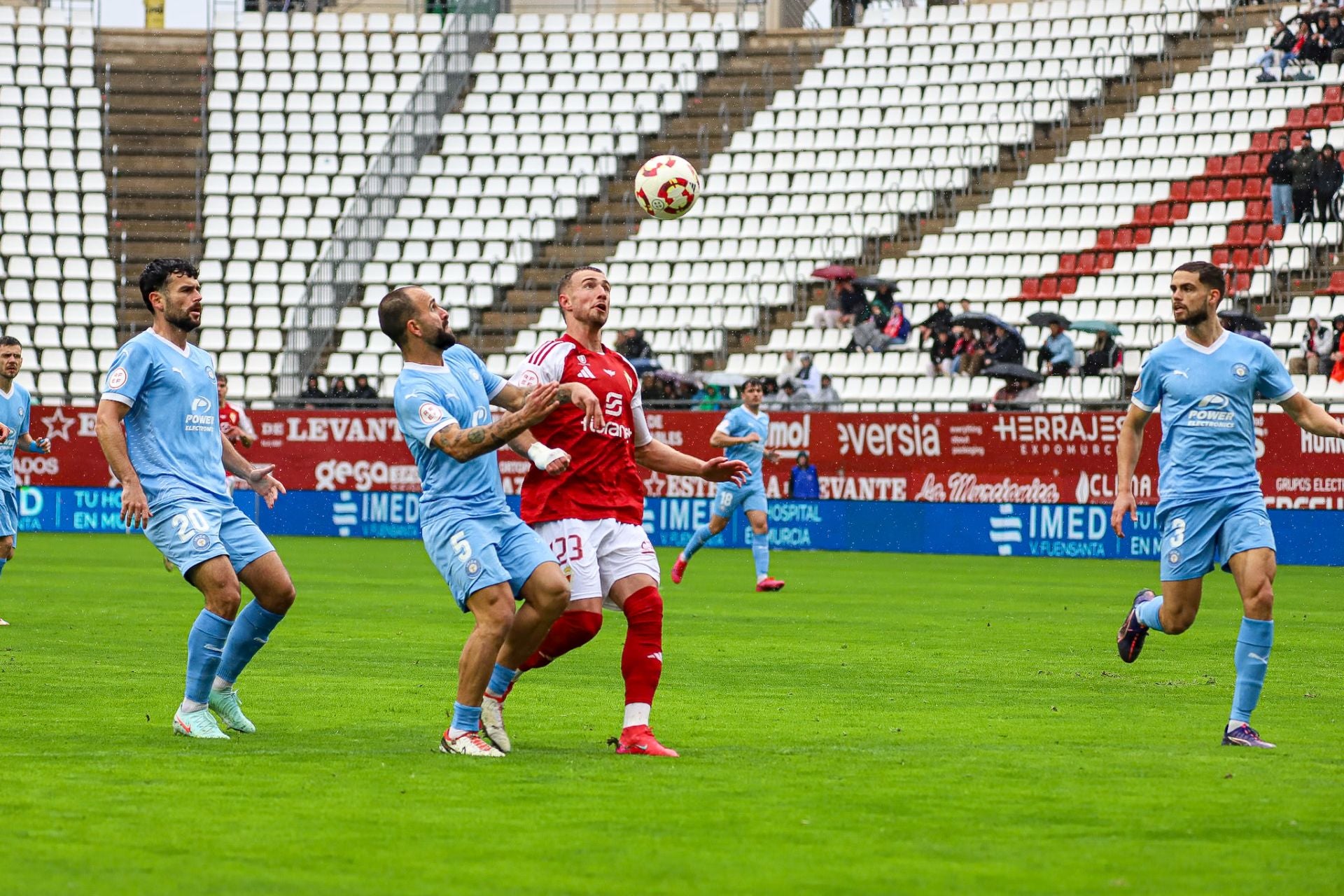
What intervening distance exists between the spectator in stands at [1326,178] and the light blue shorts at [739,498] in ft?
43.4

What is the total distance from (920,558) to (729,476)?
19.4 m

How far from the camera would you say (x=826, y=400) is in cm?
3052

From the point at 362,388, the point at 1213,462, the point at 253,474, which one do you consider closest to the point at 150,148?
the point at 362,388

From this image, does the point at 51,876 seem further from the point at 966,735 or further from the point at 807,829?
the point at 966,735

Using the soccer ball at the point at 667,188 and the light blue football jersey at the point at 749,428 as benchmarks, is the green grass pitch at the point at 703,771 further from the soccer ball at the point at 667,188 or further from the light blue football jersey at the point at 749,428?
the light blue football jersey at the point at 749,428

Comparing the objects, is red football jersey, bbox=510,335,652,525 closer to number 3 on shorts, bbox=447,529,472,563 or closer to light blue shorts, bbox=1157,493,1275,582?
number 3 on shorts, bbox=447,529,472,563

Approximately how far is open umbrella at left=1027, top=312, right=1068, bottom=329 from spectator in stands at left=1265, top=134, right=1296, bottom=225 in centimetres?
434

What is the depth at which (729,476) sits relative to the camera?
29.2 ft

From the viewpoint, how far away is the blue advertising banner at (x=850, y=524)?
89.1 ft

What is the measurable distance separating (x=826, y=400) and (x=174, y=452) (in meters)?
21.9

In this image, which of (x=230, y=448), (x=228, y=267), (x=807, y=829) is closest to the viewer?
(x=807, y=829)

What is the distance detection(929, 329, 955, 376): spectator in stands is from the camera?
3081 cm

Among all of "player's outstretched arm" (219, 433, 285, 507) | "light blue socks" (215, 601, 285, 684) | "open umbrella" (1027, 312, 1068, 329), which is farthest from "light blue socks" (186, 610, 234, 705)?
"open umbrella" (1027, 312, 1068, 329)

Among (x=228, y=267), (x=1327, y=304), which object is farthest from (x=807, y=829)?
(x=228, y=267)
